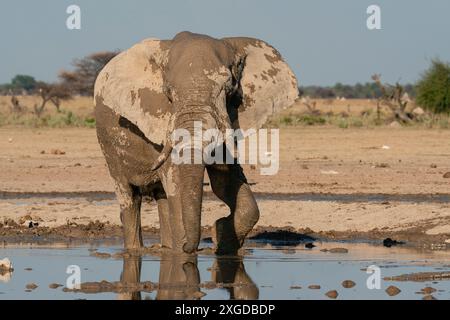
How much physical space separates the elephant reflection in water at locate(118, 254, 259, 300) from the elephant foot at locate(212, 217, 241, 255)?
0.72ft

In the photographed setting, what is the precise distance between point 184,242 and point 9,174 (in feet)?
39.4

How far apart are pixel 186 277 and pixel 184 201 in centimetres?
78

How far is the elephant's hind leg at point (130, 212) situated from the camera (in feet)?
47.6

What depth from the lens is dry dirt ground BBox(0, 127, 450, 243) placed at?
17.0 metres

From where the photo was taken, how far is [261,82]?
1348 cm

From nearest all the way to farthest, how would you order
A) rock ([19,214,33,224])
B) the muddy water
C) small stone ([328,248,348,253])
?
the muddy water < small stone ([328,248,348,253]) < rock ([19,214,33,224])

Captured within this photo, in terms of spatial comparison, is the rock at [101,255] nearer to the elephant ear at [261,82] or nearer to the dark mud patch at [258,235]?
the dark mud patch at [258,235]

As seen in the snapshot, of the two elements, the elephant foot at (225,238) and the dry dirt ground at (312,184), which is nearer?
the elephant foot at (225,238)

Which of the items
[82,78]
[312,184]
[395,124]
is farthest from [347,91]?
[312,184]

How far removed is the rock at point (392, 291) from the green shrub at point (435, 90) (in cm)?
3531

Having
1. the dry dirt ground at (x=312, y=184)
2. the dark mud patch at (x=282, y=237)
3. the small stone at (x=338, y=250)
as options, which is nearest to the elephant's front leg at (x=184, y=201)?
the small stone at (x=338, y=250)

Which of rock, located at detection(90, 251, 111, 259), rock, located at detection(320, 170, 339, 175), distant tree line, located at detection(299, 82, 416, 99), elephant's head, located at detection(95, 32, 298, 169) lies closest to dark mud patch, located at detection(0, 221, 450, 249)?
rock, located at detection(90, 251, 111, 259)

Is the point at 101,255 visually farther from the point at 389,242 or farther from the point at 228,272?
the point at 389,242

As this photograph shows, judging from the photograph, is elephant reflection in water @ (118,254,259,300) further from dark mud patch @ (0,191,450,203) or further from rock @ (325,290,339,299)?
dark mud patch @ (0,191,450,203)
